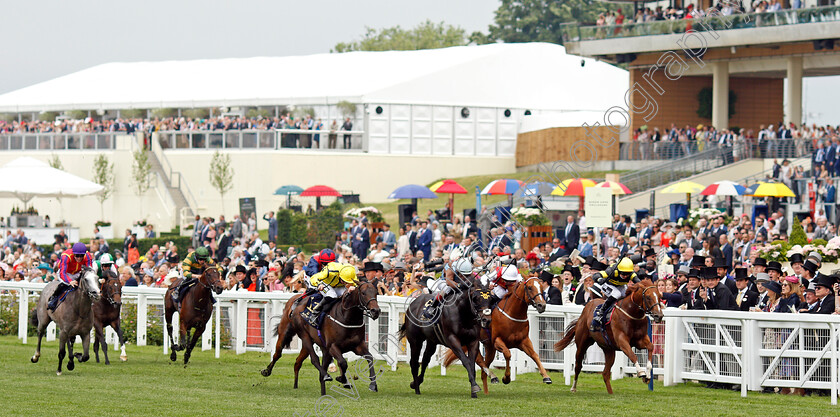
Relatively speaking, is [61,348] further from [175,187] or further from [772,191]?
[175,187]

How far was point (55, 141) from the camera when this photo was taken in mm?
47656

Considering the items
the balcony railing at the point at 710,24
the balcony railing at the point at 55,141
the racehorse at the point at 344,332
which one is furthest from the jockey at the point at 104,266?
the balcony railing at the point at 55,141

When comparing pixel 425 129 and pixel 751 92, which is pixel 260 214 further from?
pixel 751 92

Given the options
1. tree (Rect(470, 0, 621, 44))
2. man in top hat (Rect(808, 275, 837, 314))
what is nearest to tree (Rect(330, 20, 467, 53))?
tree (Rect(470, 0, 621, 44))

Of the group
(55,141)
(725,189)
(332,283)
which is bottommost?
(332,283)

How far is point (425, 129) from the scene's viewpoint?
47.8 m

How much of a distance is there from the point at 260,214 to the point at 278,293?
86.5ft

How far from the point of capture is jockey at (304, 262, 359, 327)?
13.7m

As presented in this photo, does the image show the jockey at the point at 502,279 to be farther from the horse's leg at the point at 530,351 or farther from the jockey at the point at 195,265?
the jockey at the point at 195,265

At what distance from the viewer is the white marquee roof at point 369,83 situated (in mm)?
48094

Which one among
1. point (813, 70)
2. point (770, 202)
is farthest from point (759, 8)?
point (770, 202)

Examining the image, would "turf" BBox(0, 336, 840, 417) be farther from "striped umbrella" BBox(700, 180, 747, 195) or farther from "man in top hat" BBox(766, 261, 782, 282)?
"striped umbrella" BBox(700, 180, 747, 195)

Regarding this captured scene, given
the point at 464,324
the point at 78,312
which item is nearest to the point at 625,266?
the point at 464,324

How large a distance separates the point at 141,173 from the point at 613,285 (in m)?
33.3
